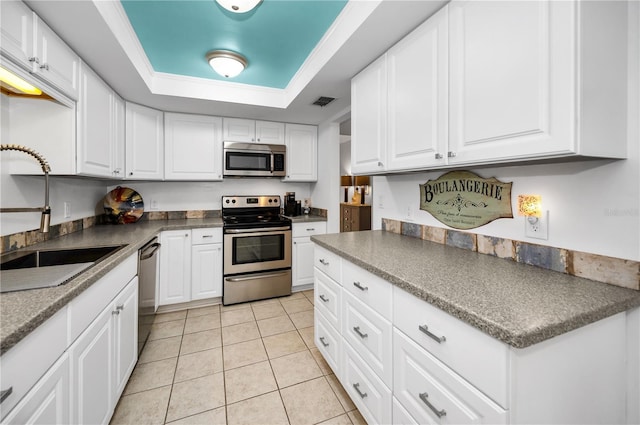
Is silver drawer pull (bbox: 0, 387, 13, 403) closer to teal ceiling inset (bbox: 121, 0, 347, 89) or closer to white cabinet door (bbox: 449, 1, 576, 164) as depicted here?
white cabinet door (bbox: 449, 1, 576, 164)

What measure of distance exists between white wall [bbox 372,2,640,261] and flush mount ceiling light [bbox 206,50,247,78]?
6.41 ft

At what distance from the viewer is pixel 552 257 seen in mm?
1173

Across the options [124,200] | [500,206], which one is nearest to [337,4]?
[500,206]

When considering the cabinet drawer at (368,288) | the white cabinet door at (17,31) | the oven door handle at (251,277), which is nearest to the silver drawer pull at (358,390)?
the cabinet drawer at (368,288)

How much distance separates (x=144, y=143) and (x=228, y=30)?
1.64 m

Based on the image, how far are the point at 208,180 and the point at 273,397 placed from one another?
2.42 metres

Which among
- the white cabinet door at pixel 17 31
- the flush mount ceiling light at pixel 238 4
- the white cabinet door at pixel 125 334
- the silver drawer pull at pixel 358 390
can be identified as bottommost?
the silver drawer pull at pixel 358 390

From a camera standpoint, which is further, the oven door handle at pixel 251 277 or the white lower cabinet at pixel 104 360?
the oven door handle at pixel 251 277

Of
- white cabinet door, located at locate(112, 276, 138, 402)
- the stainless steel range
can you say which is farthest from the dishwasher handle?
the stainless steel range

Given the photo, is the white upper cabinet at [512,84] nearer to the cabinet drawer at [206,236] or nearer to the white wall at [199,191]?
the cabinet drawer at [206,236]

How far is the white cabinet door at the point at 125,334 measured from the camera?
146 centimetres

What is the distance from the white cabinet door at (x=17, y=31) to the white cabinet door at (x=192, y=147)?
170 cm

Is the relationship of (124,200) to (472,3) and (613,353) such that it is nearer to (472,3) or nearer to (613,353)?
(472,3)

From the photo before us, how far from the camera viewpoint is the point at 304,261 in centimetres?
328
